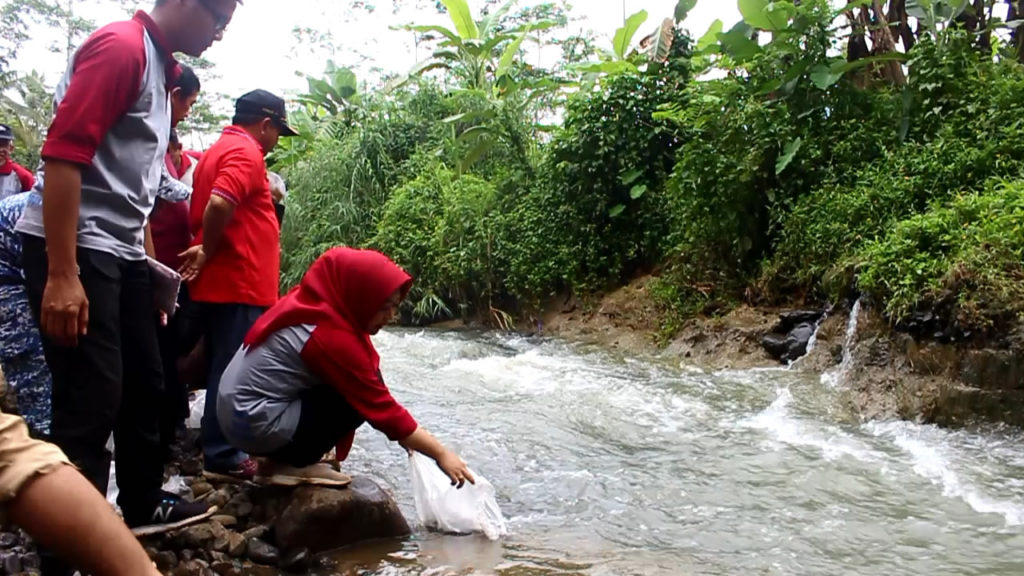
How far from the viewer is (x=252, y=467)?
10.3ft

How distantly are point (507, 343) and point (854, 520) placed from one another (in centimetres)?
557

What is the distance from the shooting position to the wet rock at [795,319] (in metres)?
6.59

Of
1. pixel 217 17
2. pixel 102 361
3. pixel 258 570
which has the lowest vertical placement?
pixel 258 570

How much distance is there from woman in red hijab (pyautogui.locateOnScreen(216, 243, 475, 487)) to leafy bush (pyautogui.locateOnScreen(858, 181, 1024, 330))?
358cm

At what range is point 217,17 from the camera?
2.33m

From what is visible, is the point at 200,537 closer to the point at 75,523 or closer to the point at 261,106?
the point at 75,523

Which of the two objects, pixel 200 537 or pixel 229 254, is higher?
pixel 229 254

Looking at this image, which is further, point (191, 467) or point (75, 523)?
point (191, 467)

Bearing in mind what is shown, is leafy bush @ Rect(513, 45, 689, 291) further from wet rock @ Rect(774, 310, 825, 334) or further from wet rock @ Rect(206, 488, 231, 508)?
wet rock @ Rect(206, 488, 231, 508)

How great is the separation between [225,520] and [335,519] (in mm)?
394

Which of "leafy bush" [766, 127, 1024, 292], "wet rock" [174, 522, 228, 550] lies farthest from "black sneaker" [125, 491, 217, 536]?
"leafy bush" [766, 127, 1024, 292]

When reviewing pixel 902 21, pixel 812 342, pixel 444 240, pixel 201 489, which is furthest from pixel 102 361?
pixel 444 240

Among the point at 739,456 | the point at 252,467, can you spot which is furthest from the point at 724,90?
the point at 252,467

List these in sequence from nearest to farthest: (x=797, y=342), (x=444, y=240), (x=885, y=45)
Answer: (x=797, y=342) < (x=885, y=45) < (x=444, y=240)
